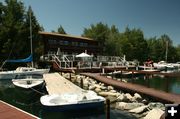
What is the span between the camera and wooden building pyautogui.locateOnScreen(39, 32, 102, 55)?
54.6 metres

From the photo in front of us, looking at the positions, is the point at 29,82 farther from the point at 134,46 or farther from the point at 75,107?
the point at 134,46

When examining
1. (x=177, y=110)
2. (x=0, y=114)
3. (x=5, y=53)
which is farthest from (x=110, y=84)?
(x=5, y=53)

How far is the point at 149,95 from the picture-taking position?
643 inches

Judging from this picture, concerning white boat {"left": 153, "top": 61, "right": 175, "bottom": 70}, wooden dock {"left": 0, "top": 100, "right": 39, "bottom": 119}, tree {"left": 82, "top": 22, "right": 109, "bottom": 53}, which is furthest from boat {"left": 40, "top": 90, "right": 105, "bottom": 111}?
tree {"left": 82, "top": 22, "right": 109, "bottom": 53}

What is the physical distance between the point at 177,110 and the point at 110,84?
20427 millimetres

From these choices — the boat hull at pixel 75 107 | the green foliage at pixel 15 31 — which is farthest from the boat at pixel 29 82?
the green foliage at pixel 15 31

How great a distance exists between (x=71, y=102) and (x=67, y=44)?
45.4 m

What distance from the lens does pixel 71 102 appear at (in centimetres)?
1347

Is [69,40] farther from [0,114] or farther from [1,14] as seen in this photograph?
[0,114]

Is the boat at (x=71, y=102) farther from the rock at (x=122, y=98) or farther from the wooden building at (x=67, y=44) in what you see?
the wooden building at (x=67, y=44)

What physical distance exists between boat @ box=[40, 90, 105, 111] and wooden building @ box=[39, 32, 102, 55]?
133ft

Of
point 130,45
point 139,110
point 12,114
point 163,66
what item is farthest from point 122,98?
point 130,45

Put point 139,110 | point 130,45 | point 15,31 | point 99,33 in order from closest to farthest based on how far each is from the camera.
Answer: point 139,110, point 15,31, point 130,45, point 99,33

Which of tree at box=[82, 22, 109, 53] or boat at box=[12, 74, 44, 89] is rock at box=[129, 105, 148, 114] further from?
tree at box=[82, 22, 109, 53]
